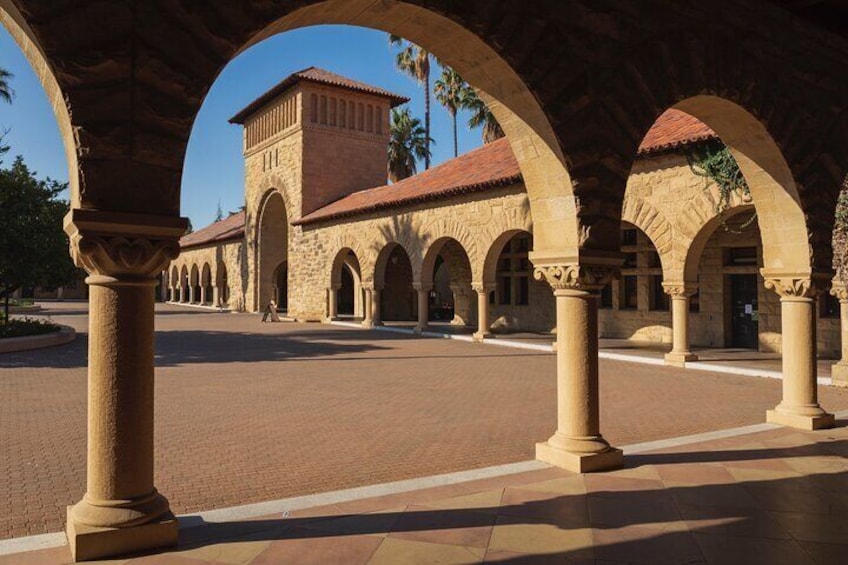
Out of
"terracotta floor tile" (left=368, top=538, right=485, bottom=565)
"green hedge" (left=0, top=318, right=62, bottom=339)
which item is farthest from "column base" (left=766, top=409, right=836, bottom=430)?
"green hedge" (left=0, top=318, right=62, bottom=339)

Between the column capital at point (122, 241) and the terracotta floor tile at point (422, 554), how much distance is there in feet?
7.42

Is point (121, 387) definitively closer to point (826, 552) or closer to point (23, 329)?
point (826, 552)

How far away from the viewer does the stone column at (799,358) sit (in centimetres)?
711

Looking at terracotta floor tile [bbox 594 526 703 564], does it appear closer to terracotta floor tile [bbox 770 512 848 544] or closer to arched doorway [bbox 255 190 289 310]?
terracotta floor tile [bbox 770 512 848 544]

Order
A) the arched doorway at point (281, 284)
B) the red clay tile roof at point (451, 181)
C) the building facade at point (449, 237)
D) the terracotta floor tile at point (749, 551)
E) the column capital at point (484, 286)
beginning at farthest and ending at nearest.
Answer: the arched doorway at point (281, 284) < the column capital at point (484, 286) < the red clay tile roof at point (451, 181) < the building facade at point (449, 237) < the terracotta floor tile at point (749, 551)

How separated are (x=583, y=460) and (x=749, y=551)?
1674mm

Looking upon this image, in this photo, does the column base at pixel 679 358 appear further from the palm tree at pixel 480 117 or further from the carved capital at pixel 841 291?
the palm tree at pixel 480 117

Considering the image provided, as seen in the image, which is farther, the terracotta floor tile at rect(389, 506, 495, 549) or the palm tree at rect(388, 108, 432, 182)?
the palm tree at rect(388, 108, 432, 182)

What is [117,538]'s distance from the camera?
3.53 m

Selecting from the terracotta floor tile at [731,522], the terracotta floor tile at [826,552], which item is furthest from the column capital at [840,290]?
the terracotta floor tile at [826,552]

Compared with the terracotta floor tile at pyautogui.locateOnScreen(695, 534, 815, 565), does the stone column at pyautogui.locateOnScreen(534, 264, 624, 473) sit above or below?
above

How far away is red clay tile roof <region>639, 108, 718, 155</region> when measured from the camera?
41.7 feet

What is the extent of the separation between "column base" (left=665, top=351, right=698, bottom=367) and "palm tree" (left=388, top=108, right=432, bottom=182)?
32833 millimetres

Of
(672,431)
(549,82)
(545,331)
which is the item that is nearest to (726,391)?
(672,431)
